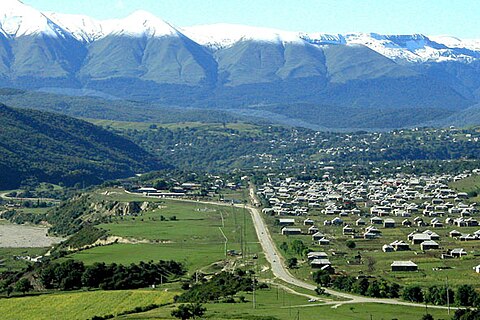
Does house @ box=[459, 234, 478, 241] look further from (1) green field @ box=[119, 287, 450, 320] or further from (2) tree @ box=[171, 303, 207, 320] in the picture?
(2) tree @ box=[171, 303, 207, 320]

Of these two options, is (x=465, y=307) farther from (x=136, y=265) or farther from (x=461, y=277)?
(x=136, y=265)

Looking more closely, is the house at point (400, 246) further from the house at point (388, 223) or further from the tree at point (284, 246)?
the house at point (388, 223)

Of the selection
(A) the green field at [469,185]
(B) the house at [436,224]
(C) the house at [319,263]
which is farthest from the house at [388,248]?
(A) the green field at [469,185]

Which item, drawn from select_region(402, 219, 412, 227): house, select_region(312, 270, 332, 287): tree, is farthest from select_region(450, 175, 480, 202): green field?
select_region(312, 270, 332, 287): tree

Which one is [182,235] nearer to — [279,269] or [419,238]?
[419,238]

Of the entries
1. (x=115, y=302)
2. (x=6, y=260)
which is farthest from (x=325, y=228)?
(x=115, y=302)

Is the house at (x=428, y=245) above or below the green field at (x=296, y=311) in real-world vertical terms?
above

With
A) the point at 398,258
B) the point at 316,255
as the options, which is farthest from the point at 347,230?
the point at 398,258
